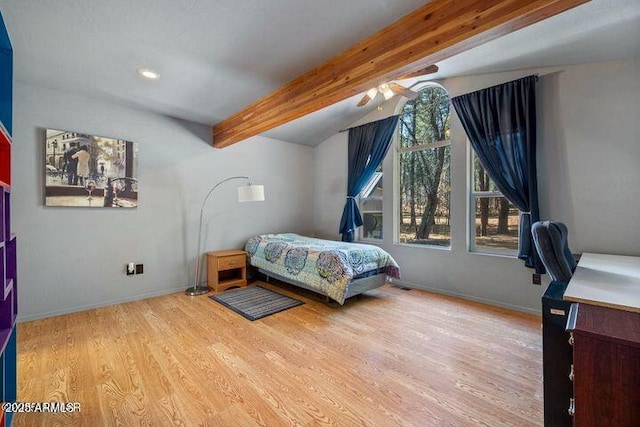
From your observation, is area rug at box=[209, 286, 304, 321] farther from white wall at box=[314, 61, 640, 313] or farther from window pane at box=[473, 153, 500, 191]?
window pane at box=[473, 153, 500, 191]

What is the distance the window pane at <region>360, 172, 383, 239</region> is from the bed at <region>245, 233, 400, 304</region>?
1.12 metres

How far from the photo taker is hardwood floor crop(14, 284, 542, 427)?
1.58m

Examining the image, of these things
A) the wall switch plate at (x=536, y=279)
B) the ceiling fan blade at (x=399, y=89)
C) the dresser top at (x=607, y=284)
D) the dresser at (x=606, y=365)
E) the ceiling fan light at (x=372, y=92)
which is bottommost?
the wall switch plate at (x=536, y=279)

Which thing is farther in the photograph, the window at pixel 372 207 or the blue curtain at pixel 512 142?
the window at pixel 372 207

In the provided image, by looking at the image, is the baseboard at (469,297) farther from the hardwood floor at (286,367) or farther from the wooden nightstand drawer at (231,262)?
the wooden nightstand drawer at (231,262)

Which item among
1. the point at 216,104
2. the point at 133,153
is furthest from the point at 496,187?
the point at 133,153

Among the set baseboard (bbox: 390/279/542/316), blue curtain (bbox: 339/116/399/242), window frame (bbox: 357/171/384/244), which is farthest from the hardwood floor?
blue curtain (bbox: 339/116/399/242)

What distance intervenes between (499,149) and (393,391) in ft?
9.63

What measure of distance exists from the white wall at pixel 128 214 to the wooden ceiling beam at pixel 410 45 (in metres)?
1.80

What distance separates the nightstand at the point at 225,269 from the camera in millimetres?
3863

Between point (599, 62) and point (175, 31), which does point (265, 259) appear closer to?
point (175, 31)

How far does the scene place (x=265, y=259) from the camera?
403 centimetres

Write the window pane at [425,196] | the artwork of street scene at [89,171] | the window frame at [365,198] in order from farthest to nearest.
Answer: the window frame at [365,198] → the window pane at [425,196] → the artwork of street scene at [89,171]

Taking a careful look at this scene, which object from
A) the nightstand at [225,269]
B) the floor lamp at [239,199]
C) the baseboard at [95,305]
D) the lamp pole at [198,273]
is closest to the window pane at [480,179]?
the floor lamp at [239,199]
